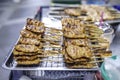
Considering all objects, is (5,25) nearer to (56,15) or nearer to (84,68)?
(56,15)

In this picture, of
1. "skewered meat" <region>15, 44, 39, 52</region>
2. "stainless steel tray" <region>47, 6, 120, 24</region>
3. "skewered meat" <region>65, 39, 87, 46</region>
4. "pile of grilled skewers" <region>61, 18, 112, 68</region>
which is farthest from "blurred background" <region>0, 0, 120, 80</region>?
"skewered meat" <region>15, 44, 39, 52</region>

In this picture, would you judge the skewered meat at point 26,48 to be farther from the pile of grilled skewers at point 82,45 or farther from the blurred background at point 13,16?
the blurred background at point 13,16

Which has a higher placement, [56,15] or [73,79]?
[56,15]

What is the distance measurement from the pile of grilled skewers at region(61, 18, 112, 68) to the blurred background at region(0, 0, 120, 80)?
46.7 inches

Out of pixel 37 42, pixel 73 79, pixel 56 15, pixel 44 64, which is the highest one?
pixel 56 15

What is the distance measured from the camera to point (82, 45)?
1356 mm

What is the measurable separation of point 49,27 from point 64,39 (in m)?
0.27

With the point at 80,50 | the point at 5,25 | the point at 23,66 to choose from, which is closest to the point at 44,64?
the point at 23,66

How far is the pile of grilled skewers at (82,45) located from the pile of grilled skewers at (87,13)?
0.32m

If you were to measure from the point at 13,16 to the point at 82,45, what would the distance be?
4058mm

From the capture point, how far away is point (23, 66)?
1182 mm

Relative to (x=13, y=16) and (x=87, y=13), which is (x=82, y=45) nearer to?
(x=87, y=13)

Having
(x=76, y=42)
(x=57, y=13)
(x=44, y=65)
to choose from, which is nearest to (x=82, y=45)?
(x=76, y=42)

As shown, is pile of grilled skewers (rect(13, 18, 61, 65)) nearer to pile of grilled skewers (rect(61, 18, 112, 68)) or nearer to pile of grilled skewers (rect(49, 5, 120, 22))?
pile of grilled skewers (rect(61, 18, 112, 68))
